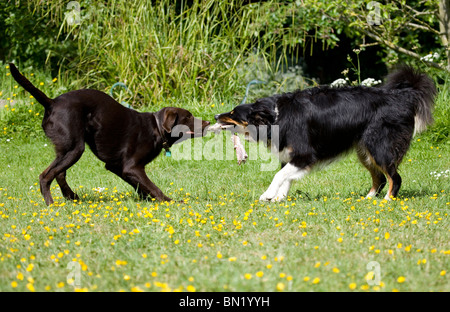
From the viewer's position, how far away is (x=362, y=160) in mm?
6262

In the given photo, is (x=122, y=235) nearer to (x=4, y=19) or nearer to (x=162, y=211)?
(x=162, y=211)

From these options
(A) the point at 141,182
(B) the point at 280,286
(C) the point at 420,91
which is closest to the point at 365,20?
(C) the point at 420,91

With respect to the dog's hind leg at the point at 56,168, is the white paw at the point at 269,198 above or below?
below

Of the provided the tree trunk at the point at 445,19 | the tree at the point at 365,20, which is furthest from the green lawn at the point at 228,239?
the tree trunk at the point at 445,19

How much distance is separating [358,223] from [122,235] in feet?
6.25

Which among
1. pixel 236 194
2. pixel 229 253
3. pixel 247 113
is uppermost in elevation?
pixel 247 113

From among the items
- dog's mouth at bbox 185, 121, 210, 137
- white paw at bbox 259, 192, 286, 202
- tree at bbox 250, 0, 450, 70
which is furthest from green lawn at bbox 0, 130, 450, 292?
tree at bbox 250, 0, 450, 70

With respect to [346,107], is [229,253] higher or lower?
lower

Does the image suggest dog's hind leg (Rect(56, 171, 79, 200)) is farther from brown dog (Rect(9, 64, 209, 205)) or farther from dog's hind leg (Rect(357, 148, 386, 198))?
dog's hind leg (Rect(357, 148, 386, 198))

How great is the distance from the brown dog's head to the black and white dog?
0.71 m

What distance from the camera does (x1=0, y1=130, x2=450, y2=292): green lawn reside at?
320 centimetres

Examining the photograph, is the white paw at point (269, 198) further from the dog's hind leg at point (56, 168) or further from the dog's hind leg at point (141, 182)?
the dog's hind leg at point (56, 168)

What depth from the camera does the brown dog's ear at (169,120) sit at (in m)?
5.99
